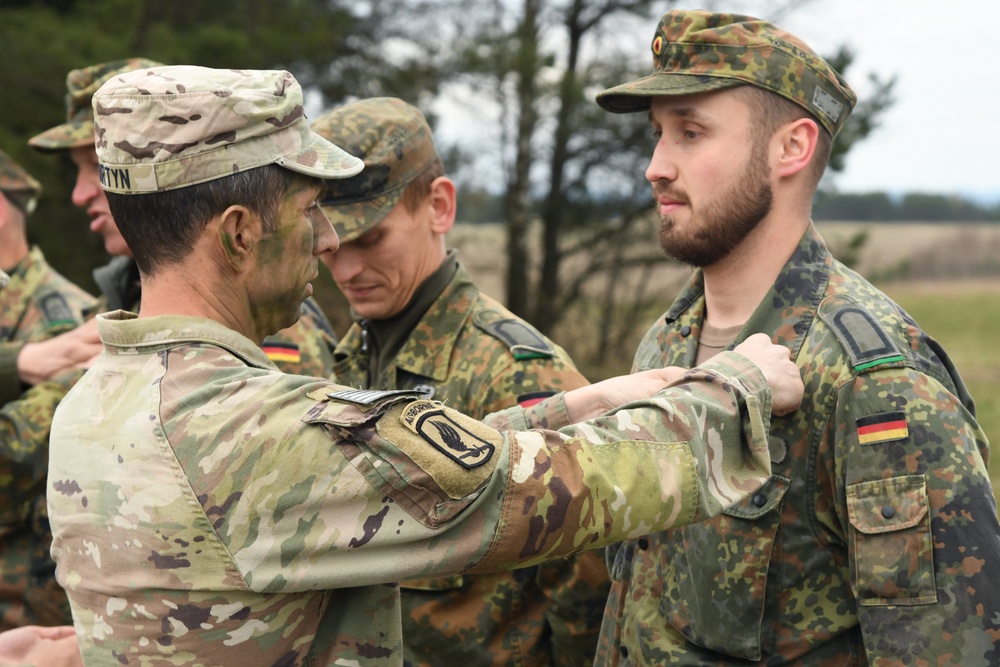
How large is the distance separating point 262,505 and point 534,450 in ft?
1.72

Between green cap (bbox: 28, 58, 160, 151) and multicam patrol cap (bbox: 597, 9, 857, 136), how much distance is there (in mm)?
2523

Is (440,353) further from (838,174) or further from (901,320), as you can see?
(838,174)

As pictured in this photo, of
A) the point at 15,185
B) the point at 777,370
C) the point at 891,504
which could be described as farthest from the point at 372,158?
the point at 15,185

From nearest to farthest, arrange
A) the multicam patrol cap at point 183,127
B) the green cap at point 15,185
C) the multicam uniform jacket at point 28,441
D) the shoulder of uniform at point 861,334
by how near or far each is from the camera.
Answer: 1. the multicam patrol cap at point 183,127
2. the shoulder of uniform at point 861,334
3. the multicam uniform jacket at point 28,441
4. the green cap at point 15,185

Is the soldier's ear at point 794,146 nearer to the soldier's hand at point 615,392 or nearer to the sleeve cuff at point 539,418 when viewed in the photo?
the soldier's hand at point 615,392

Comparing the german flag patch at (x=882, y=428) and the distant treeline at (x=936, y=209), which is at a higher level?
the german flag patch at (x=882, y=428)

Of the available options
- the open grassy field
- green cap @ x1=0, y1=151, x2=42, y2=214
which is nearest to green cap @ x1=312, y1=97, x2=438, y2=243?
→ green cap @ x1=0, y1=151, x2=42, y2=214

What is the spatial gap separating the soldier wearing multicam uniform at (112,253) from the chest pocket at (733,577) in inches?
73.3

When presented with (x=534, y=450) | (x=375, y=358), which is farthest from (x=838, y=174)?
(x=534, y=450)

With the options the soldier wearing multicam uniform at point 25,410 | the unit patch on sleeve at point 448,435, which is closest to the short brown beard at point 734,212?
the unit patch on sleeve at point 448,435

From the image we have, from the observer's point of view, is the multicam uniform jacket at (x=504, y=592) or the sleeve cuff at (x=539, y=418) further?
the multicam uniform jacket at (x=504, y=592)

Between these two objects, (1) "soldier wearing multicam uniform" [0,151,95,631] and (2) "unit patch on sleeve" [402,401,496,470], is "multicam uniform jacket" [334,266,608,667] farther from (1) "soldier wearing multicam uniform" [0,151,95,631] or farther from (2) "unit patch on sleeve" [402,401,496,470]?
(1) "soldier wearing multicam uniform" [0,151,95,631]

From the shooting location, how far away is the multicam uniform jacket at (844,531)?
2301 mm

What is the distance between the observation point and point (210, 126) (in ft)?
6.70
